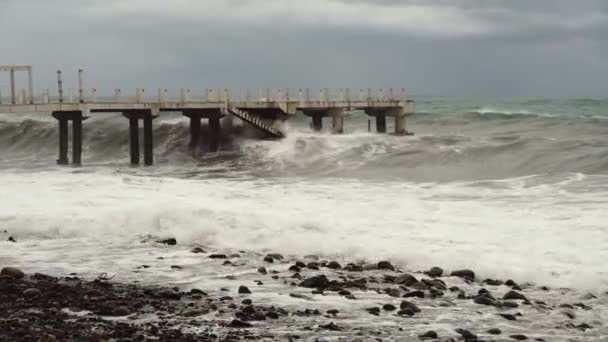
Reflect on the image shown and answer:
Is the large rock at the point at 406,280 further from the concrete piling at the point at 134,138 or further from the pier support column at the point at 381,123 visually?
the pier support column at the point at 381,123

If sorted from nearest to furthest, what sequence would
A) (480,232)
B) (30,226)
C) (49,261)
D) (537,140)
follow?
(49,261)
(480,232)
(30,226)
(537,140)

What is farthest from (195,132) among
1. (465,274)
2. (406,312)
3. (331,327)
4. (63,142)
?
(331,327)

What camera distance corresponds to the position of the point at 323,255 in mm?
15172

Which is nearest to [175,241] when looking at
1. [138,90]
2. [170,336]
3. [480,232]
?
[480,232]

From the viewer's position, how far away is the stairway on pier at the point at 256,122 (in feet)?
136

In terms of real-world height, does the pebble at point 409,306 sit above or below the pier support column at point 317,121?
below

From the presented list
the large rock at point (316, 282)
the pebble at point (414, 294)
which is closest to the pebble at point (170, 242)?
the large rock at point (316, 282)

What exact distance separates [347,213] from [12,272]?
872cm

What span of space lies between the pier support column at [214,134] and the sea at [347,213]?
3.78 meters

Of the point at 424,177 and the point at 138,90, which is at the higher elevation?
the point at 138,90

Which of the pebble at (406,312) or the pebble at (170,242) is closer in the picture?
the pebble at (406,312)

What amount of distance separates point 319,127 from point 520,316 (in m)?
37.3

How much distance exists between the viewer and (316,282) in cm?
1206

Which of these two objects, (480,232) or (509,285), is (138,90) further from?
(509,285)
